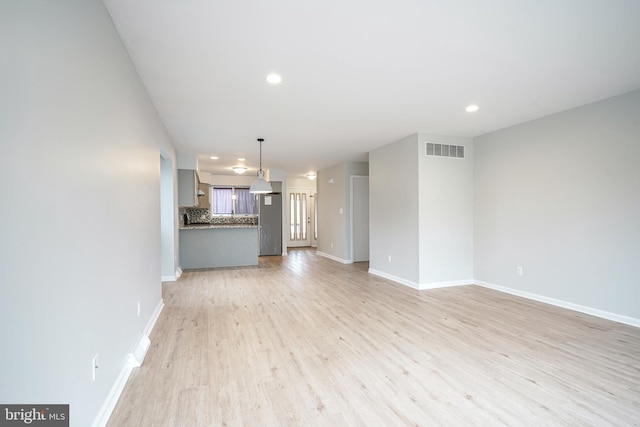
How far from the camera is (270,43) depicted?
2.31 m

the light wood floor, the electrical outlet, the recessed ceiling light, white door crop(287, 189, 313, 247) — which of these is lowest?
the light wood floor

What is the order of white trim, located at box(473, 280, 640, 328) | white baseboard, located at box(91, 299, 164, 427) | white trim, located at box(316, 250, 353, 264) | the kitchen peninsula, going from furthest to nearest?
1. white trim, located at box(316, 250, 353, 264)
2. the kitchen peninsula
3. white trim, located at box(473, 280, 640, 328)
4. white baseboard, located at box(91, 299, 164, 427)

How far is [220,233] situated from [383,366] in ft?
17.5

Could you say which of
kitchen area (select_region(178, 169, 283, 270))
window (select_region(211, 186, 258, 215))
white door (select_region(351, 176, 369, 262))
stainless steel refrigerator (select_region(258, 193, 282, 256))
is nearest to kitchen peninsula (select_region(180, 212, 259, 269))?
kitchen area (select_region(178, 169, 283, 270))

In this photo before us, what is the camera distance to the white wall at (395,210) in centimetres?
501

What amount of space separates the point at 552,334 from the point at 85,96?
14.0 ft

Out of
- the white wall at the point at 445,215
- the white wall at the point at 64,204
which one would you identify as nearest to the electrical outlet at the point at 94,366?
the white wall at the point at 64,204

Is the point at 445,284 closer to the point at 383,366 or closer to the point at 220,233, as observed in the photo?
the point at 383,366

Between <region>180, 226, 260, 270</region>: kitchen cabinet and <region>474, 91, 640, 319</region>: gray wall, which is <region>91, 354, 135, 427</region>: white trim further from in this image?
<region>474, 91, 640, 319</region>: gray wall

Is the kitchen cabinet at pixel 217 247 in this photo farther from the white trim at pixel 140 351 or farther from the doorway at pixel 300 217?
the white trim at pixel 140 351

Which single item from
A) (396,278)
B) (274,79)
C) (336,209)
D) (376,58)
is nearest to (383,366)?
(376,58)

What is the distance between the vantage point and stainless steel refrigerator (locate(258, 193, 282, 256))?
905 cm

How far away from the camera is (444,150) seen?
16.6ft

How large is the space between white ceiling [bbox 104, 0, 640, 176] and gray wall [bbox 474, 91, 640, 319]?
1.19 ft
